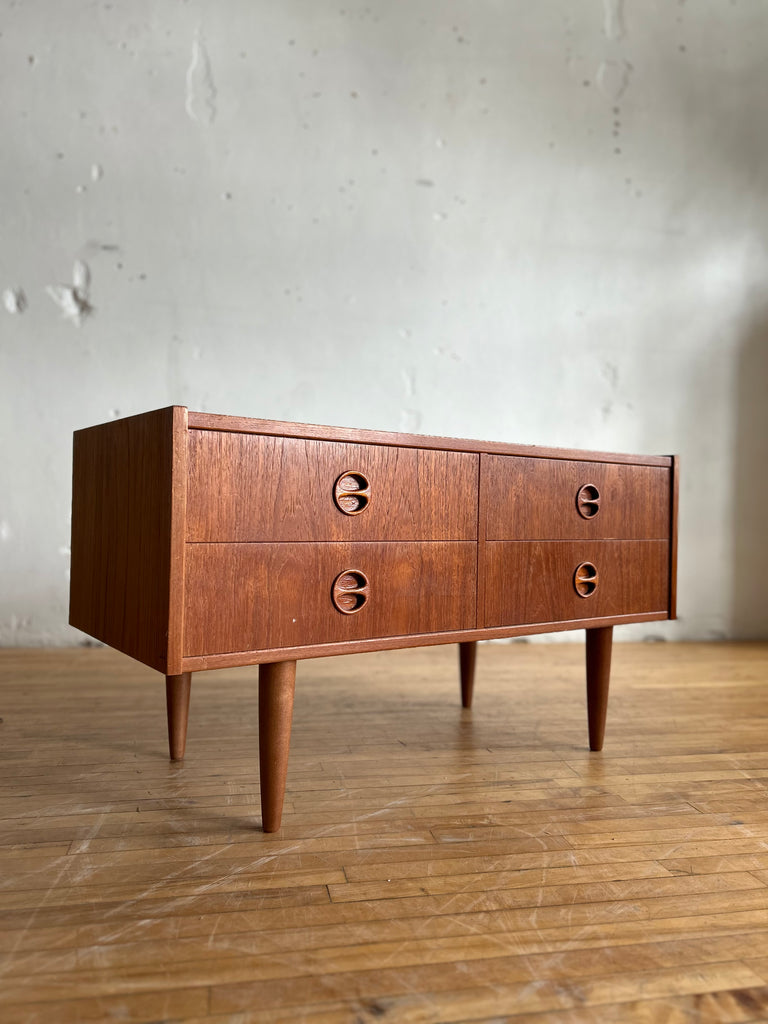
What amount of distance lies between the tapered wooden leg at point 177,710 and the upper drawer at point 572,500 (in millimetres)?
652

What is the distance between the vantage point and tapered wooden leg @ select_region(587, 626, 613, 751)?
1542 mm

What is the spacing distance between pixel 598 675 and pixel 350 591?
2.16ft

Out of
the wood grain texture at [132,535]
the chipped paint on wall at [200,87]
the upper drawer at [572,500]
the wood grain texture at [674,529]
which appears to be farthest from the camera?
the chipped paint on wall at [200,87]

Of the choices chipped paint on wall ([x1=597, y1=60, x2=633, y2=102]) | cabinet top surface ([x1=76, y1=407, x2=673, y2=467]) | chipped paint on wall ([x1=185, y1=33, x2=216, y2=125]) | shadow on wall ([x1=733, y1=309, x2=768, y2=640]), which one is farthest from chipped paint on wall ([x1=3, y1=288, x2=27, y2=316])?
shadow on wall ([x1=733, y1=309, x2=768, y2=640])

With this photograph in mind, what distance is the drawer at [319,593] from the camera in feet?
3.42

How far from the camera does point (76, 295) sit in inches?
98.7

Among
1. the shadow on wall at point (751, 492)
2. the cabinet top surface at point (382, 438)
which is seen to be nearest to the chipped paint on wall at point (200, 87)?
the cabinet top surface at point (382, 438)

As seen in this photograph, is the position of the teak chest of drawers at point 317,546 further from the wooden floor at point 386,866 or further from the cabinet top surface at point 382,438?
the wooden floor at point 386,866

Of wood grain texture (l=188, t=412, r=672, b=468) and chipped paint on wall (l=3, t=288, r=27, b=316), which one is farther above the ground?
chipped paint on wall (l=3, t=288, r=27, b=316)

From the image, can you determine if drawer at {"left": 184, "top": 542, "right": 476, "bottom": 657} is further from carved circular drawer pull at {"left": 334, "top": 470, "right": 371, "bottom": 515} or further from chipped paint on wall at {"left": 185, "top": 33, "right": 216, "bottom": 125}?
chipped paint on wall at {"left": 185, "top": 33, "right": 216, "bottom": 125}

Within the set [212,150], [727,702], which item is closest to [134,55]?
[212,150]

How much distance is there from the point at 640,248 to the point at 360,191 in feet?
3.86

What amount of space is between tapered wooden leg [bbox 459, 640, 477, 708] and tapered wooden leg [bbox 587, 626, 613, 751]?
1.15 ft

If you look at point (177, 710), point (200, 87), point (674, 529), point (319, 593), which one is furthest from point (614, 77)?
point (177, 710)
